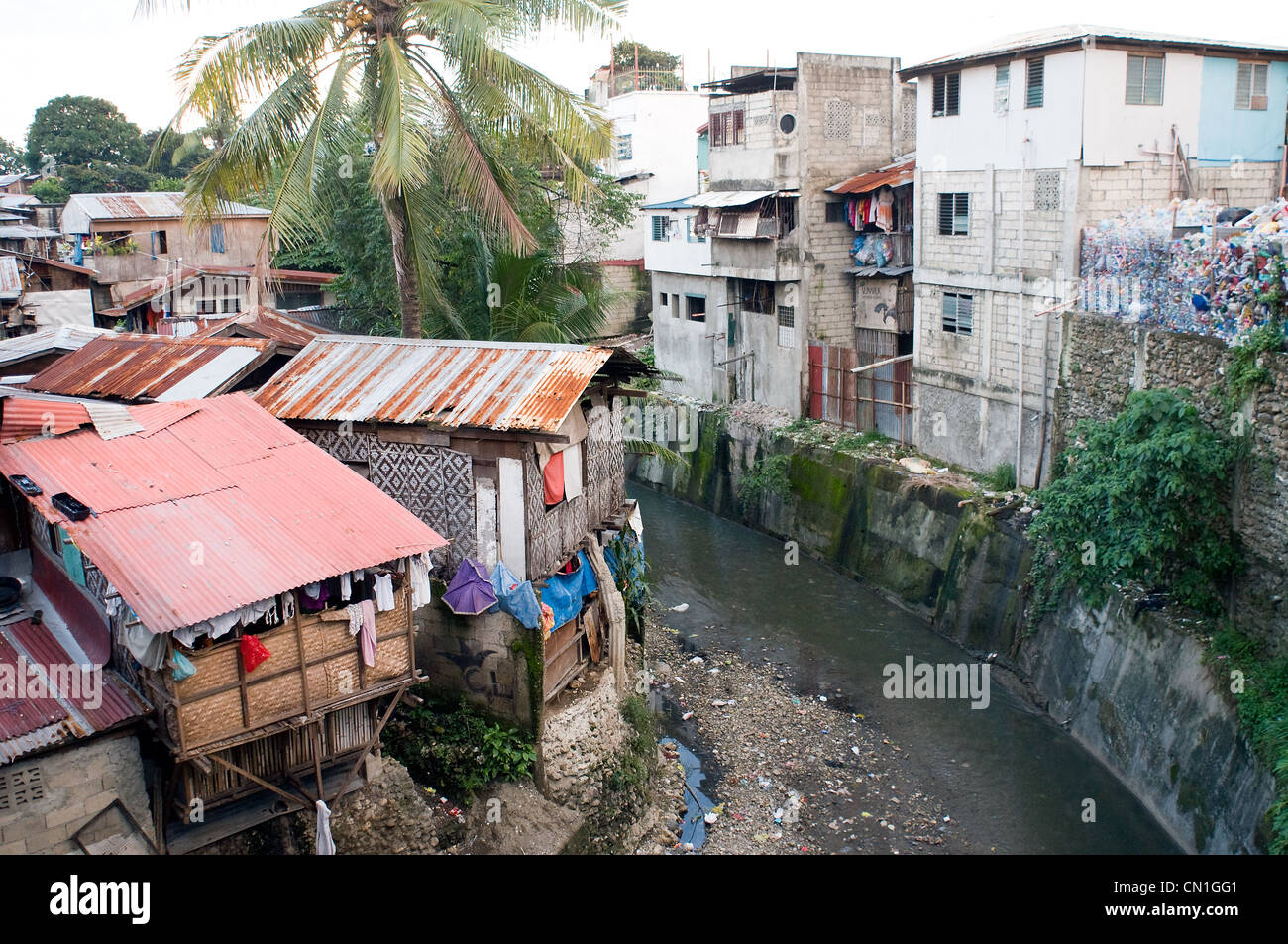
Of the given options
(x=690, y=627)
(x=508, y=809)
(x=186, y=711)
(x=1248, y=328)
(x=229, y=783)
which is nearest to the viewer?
(x=186, y=711)

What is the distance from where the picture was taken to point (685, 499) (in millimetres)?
29844

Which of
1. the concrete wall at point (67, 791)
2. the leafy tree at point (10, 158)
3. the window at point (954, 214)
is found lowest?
the concrete wall at point (67, 791)

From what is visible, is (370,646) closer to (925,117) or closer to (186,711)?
(186,711)

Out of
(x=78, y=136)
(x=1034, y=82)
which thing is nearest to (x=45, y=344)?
(x=1034, y=82)

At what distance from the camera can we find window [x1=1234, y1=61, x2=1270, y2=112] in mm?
21109

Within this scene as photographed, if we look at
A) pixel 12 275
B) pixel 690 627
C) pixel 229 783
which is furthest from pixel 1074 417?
pixel 12 275

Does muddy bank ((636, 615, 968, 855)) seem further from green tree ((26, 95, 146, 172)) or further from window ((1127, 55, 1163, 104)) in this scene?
green tree ((26, 95, 146, 172))

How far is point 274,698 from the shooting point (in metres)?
10.1

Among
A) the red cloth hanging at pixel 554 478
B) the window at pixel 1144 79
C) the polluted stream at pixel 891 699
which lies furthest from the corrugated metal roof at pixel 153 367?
the window at pixel 1144 79

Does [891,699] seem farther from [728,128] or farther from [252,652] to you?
[728,128]

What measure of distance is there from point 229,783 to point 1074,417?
15773 mm

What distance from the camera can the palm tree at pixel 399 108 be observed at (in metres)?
13.9

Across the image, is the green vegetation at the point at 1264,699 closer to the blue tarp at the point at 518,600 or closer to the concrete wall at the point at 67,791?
the blue tarp at the point at 518,600

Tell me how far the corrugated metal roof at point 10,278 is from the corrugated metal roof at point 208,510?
582 inches
